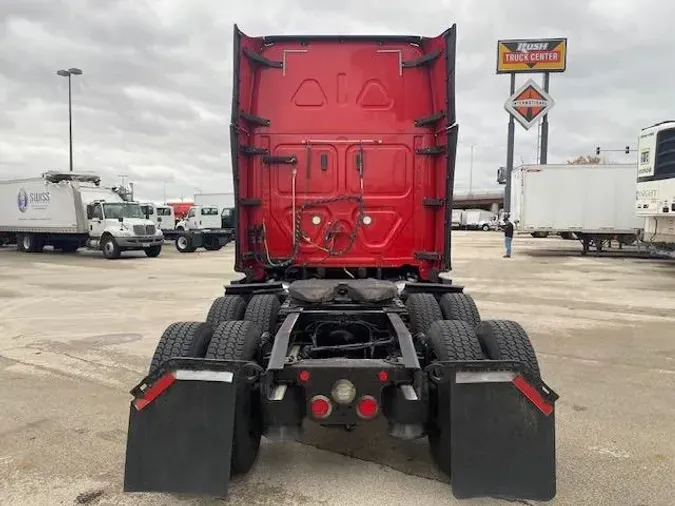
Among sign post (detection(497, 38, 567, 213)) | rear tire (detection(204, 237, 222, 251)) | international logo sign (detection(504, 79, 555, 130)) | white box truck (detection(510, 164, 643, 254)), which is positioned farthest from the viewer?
Answer: sign post (detection(497, 38, 567, 213))

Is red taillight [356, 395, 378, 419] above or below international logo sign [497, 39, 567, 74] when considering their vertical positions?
below

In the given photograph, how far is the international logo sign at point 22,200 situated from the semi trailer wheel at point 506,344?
86.3 ft

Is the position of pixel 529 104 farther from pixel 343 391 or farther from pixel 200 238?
pixel 343 391

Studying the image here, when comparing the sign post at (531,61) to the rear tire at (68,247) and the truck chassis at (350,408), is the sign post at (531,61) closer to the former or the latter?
the rear tire at (68,247)

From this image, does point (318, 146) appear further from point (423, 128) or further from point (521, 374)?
point (521, 374)

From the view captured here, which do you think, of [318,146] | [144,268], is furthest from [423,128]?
[144,268]

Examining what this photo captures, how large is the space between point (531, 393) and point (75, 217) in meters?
23.7

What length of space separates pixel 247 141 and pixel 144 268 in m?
14.3

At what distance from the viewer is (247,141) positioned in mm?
5633

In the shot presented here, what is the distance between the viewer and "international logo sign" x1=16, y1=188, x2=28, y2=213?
25.5m

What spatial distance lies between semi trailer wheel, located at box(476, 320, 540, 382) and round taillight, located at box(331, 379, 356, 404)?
0.90 m

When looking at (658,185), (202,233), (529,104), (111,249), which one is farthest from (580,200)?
(111,249)

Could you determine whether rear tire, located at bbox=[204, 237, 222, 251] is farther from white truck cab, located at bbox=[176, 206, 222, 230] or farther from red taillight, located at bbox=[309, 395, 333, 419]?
red taillight, located at bbox=[309, 395, 333, 419]

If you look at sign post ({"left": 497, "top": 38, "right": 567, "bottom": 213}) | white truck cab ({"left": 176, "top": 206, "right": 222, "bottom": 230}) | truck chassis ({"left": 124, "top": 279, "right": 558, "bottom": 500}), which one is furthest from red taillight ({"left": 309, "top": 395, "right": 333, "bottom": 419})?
sign post ({"left": 497, "top": 38, "right": 567, "bottom": 213})
